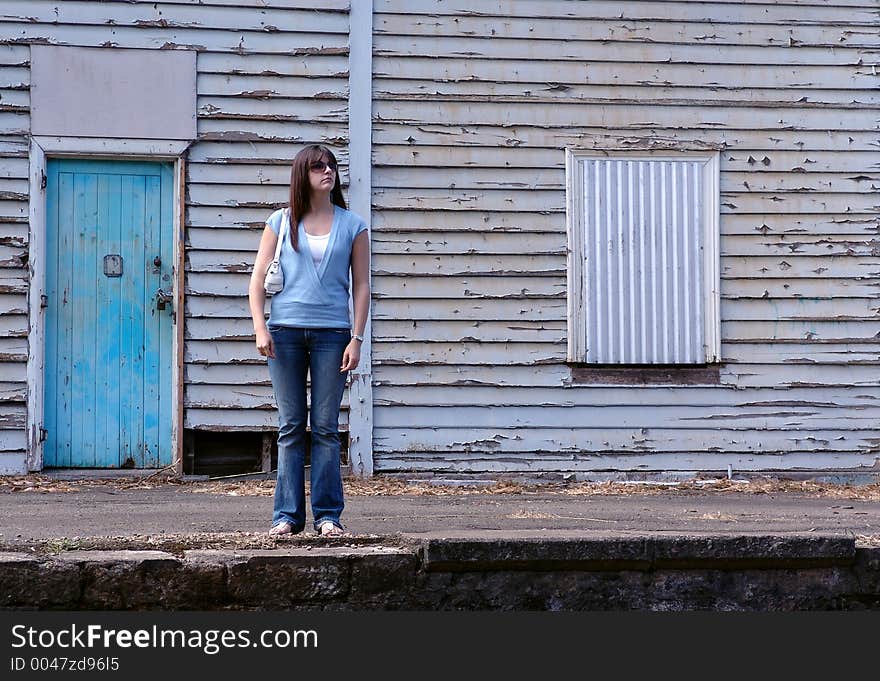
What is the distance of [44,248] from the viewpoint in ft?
28.8

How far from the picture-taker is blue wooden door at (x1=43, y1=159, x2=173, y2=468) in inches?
347

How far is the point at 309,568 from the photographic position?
4684 millimetres

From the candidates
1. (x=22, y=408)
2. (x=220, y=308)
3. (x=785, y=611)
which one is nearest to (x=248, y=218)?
(x=220, y=308)

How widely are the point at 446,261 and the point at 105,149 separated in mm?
2515

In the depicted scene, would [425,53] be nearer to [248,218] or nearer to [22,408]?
[248,218]

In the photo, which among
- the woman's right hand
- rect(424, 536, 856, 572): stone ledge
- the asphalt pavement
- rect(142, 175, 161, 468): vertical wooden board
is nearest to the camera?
rect(424, 536, 856, 572): stone ledge

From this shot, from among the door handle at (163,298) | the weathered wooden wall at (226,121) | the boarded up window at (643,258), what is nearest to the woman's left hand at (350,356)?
the weathered wooden wall at (226,121)

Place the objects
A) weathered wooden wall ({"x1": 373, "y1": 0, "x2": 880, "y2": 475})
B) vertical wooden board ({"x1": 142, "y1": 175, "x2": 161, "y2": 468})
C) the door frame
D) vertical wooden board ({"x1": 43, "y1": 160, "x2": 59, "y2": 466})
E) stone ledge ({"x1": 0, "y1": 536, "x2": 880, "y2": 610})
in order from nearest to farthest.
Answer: stone ledge ({"x1": 0, "y1": 536, "x2": 880, "y2": 610}) → the door frame → vertical wooden board ({"x1": 43, "y1": 160, "x2": 59, "y2": 466}) → vertical wooden board ({"x1": 142, "y1": 175, "x2": 161, "y2": 468}) → weathered wooden wall ({"x1": 373, "y1": 0, "x2": 880, "y2": 475})

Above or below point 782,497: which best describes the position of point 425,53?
above

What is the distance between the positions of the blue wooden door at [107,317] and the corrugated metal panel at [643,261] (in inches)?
122

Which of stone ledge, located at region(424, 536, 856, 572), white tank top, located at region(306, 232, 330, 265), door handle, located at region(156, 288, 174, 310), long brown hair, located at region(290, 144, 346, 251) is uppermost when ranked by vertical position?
long brown hair, located at region(290, 144, 346, 251)

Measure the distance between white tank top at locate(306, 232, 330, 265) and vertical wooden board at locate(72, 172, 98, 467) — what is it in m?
3.93

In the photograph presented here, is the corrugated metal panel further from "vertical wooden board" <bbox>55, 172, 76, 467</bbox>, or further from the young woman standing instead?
the young woman standing

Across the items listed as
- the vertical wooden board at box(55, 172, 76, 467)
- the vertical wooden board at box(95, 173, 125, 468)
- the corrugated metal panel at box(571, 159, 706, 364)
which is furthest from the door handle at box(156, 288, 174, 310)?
the corrugated metal panel at box(571, 159, 706, 364)
